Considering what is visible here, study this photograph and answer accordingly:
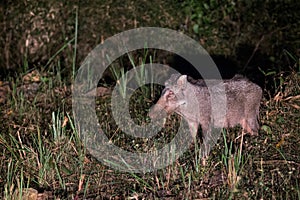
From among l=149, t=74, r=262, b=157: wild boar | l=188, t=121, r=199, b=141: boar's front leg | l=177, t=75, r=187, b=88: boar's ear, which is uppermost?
l=177, t=75, r=187, b=88: boar's ear

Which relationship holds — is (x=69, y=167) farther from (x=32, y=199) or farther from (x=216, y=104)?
(x=216, y=104)

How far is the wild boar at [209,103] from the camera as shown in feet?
20.0

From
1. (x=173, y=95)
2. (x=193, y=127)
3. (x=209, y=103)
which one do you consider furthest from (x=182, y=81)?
(x=193, y=127)

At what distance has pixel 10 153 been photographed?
5.99 meters


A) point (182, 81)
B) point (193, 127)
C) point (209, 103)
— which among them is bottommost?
point (193, 127)

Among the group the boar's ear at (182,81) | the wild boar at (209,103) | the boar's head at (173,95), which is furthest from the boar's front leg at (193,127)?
the boar's ear at (182,81)

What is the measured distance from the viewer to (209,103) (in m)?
6.15

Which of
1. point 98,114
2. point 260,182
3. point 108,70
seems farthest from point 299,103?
point 108,70

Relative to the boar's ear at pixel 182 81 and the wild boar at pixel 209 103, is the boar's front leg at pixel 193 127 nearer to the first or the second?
the wild boar at pixel 209 103

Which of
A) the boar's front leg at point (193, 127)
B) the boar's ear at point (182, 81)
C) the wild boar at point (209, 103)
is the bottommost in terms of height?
the boar's front leg at point (193, 127)

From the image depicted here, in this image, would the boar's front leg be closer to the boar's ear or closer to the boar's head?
the boar's head

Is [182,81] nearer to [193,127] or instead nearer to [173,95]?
[173,95]

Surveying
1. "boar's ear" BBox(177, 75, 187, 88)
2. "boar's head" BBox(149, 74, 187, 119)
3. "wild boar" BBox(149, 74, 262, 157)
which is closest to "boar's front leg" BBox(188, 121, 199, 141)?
"wild boar" BBox(149, 74, 262, 157)

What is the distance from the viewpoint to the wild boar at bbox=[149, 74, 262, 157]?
6.11 metres
